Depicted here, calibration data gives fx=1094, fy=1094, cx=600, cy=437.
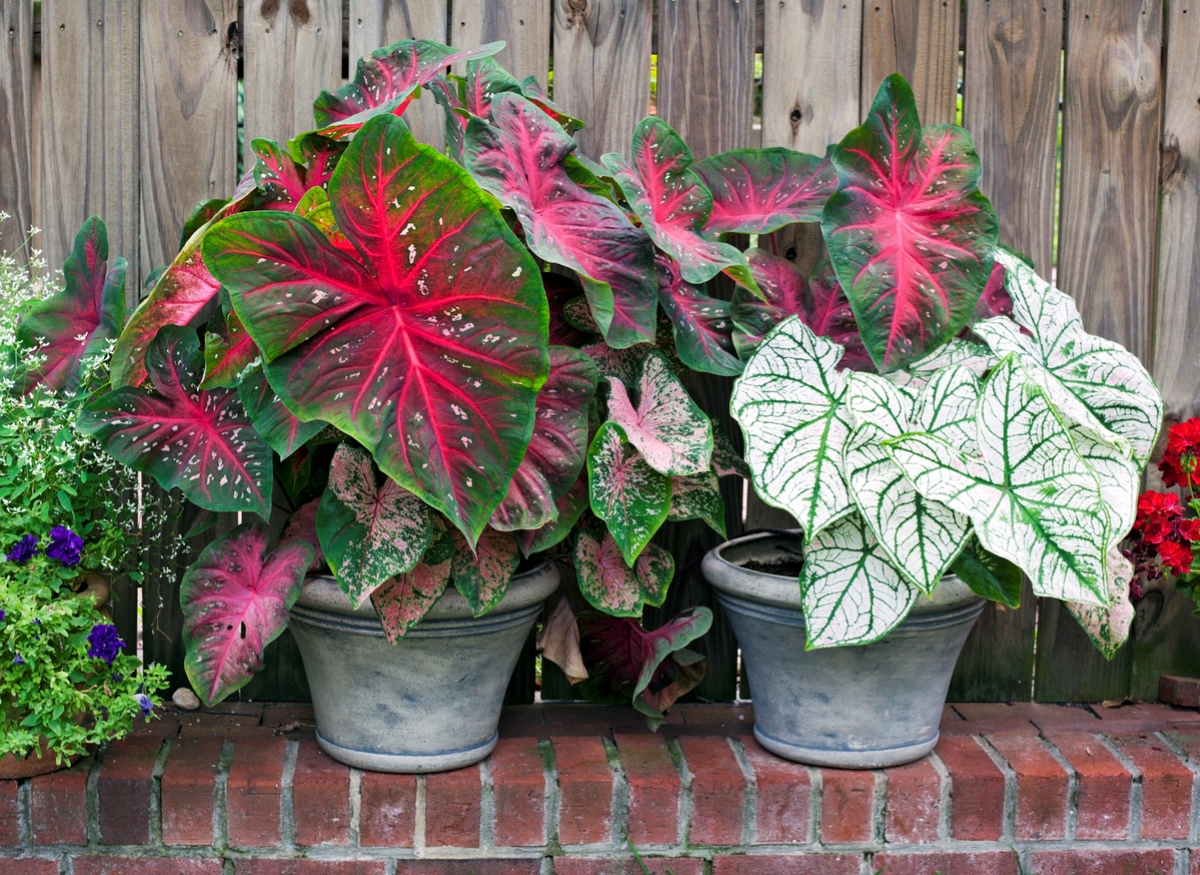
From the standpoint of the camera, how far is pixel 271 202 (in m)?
1.64

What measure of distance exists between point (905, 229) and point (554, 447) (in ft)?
2.09

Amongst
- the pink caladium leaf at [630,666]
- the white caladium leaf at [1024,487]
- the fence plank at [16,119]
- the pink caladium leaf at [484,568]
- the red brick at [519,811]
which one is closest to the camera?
the white caladium leaf at [1024,487]

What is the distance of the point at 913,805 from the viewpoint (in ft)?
5.54

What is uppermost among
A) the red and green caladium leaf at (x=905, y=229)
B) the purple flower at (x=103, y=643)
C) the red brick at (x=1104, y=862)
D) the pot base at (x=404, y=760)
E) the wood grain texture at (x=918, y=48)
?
the wood grain texture at (x=918, y=48)

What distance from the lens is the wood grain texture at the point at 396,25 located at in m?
1.91

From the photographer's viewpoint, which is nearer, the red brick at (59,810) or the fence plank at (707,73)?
the red brick at (59,810)

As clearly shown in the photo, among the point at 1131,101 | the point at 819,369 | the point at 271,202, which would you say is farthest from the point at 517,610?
the point at 1131,101

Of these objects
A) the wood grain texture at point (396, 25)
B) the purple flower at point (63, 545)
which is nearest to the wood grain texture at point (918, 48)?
the wood grain texture at point (396, 25)

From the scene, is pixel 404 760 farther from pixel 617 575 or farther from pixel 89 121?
pixel 89 121

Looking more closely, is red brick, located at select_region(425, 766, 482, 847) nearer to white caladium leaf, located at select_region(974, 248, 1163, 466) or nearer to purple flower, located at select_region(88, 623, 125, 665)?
purple flower, located at select_region(88, 623, 125, 665)

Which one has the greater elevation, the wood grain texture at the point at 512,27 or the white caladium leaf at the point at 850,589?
the wood grain texture at the point at 512,27

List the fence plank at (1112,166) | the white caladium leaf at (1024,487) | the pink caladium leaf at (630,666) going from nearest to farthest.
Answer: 1. the white caladium leaf at (1024,487)
2. the pink caladium leaf at (630,666)
3. the fence plank at (1112,166)

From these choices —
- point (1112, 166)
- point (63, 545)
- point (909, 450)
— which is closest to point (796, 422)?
point (909, 450)

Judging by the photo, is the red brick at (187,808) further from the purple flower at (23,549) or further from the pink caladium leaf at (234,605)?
the purple flower at (23,549)
